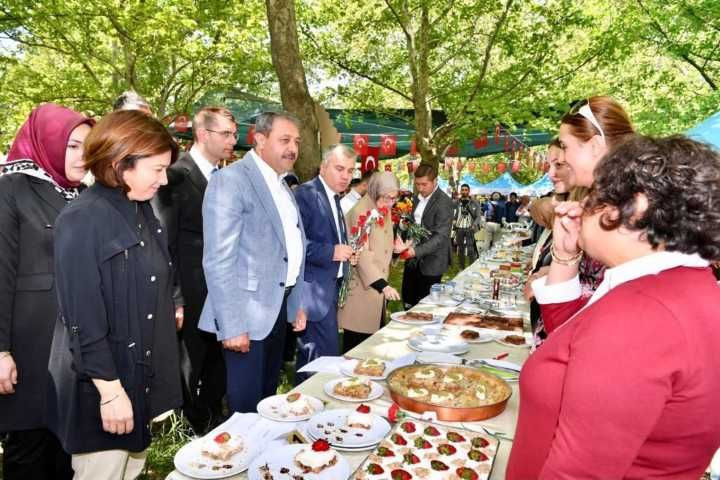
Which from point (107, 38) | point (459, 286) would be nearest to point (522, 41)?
point (459, 286)

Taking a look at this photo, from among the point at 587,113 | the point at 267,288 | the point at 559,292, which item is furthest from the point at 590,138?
the point at 267,288

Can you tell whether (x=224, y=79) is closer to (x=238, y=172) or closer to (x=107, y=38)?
(x=107, y=38)

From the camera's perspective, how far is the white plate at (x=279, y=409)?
156 cm

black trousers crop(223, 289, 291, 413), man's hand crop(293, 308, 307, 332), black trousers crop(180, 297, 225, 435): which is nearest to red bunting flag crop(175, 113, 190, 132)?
black trousers crop(180, 297, 225, 435)

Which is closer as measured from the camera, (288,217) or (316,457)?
(316,457)

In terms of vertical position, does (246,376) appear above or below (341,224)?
below

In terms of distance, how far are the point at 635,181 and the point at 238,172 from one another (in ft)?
5.99

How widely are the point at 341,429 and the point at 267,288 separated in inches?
39.7

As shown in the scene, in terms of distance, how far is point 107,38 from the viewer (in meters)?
7.77

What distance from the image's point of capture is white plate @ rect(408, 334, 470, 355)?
2.32 meters

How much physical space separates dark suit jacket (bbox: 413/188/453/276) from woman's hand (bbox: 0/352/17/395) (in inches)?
136

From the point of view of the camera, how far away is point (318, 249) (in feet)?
9.86

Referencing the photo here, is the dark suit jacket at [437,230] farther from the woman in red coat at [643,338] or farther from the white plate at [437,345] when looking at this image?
the woman in red coat at [643,338]

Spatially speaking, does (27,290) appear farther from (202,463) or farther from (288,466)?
(288,466)
